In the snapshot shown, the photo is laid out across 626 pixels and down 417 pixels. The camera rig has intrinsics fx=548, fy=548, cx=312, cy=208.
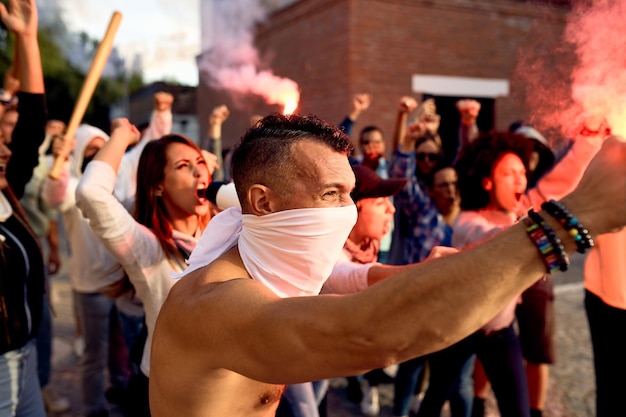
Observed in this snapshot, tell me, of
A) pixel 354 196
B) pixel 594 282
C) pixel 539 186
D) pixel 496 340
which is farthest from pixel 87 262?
pixel 594 282

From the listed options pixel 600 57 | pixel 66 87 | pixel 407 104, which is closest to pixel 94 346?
pixel 407 104

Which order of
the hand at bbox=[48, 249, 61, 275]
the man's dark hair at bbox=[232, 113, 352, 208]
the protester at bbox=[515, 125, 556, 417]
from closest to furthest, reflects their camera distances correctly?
the man's dark hair at bbox=[232, 113, 352, 208] → the protester at bbox=[515, 125, 556, 417] → the hand at bbox=[48, 249, 61, 275]

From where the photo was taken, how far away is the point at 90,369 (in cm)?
429

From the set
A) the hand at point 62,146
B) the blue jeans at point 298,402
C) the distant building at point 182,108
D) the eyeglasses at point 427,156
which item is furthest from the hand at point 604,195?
the distant building at point 182,108

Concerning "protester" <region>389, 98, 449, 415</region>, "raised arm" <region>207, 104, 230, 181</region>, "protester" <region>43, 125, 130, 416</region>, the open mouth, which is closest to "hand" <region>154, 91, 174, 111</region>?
"raised arm" <region>207, 104, 230, 181</region>

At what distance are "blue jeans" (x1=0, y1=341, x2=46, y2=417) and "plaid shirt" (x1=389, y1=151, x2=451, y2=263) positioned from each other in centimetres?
272

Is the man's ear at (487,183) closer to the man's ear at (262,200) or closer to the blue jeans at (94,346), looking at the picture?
the man's ear at (262,200)

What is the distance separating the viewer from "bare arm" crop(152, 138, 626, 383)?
1.00m

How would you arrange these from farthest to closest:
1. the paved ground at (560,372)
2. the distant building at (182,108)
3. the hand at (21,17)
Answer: the distant building at (182,108) < the paved ground at (560,372) < the hand at (21,17)

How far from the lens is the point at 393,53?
11719mm

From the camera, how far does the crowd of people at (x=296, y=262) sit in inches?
41.2

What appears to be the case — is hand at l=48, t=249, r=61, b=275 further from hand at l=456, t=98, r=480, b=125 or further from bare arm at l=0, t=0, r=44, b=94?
hand at l=456, t=98, r=480, b=125

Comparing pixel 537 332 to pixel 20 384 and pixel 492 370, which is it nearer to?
pixel 492 370

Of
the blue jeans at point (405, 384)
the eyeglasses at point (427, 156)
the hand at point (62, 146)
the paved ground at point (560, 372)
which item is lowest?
the paved ground at point (560, 372)
